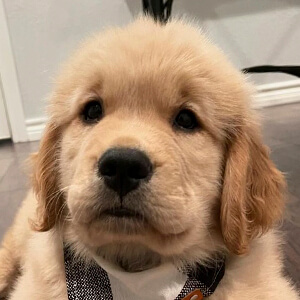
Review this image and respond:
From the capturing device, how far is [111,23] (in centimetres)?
384

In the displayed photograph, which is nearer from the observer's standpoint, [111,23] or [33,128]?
[111,23]

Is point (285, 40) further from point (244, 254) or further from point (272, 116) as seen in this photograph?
point (244, 254)

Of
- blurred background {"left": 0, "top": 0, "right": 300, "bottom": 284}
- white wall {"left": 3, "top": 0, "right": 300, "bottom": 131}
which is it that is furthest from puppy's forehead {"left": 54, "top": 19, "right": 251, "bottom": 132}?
white wall {"left": 3, "top": 0, "right": 300, "bottom": 131}

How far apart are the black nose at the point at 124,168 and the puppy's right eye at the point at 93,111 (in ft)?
0.78

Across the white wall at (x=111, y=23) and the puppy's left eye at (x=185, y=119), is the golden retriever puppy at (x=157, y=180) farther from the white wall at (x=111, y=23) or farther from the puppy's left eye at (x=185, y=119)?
the white wall at (x=111, y=23)

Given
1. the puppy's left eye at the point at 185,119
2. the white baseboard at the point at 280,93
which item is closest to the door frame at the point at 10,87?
the white baseboard at the point at 280,93

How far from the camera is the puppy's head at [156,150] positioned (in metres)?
1.00

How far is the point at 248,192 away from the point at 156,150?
1.07ft

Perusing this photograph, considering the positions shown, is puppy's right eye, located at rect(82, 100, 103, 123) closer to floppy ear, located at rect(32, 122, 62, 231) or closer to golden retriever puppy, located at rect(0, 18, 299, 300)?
golden retriever puppy, located at rect(0, 18, 299, 300)

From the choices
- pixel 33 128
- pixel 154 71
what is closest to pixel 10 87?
pixel 33 128

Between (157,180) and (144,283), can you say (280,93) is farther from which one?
(157,180)

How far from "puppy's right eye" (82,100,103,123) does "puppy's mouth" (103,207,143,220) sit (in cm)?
27

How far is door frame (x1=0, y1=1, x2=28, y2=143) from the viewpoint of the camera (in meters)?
3.77

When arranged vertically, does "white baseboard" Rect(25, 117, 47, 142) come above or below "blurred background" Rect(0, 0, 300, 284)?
below
